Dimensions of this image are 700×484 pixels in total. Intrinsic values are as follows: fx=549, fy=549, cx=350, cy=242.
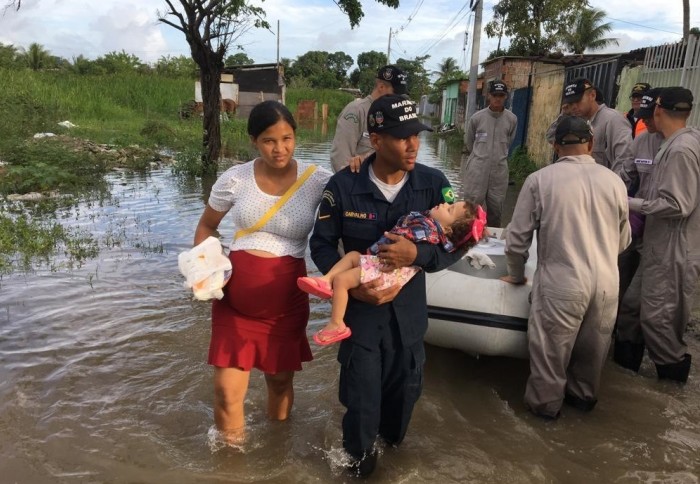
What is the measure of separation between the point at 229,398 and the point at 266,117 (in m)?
1.35

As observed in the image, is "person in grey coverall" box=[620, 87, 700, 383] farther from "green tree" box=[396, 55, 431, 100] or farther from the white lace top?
"green tree" box=[396, 55, 431, 100]

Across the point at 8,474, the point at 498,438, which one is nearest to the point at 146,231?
the point at 8,474

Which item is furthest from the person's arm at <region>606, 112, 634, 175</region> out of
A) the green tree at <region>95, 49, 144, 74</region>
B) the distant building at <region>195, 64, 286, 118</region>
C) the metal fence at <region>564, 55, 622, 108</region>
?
the green tree at <region>95, 49, 144, 74</region>

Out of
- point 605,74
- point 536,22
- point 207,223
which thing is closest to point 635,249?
point 207,223

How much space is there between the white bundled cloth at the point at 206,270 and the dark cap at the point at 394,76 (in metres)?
2.21

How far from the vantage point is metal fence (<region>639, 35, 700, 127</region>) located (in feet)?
20.5

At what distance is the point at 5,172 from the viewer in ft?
30.5

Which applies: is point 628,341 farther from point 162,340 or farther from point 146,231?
point 146,231

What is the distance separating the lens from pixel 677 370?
3688 mm

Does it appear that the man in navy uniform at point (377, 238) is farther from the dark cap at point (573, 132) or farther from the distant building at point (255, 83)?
the distant building at point (255, 83)

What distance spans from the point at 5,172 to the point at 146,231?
3.77 metres

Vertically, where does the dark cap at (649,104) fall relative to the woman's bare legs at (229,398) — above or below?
above

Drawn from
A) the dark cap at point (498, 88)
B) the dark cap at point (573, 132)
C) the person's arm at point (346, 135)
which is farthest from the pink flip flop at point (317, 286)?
the dark cap at point (498, 88)

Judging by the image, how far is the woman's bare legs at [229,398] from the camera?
2.62m
